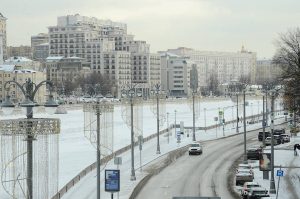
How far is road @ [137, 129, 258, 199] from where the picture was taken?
128ft

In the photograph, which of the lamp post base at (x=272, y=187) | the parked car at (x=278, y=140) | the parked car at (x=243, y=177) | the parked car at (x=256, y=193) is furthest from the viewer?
the parked car at (x=278, y=140)

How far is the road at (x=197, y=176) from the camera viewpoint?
39156 mm

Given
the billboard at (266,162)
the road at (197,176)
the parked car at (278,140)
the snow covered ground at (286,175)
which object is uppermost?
the billboard at (266,162)

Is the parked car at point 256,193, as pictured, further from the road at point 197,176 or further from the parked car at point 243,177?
the parked car at point 243,177

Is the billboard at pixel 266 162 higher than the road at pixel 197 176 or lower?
higher

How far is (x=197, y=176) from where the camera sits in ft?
153

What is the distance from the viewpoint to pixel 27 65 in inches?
7229

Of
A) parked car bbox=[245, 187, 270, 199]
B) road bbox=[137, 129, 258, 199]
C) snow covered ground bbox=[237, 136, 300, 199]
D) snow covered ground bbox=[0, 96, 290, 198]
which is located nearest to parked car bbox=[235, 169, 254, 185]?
snow covered ground bbox=[237, 136, 300, 199]

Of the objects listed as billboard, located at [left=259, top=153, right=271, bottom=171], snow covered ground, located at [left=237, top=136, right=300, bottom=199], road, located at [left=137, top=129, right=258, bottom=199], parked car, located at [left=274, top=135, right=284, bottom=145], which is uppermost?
billboard, located at [left=259, top=153, right=271, bottom=171]

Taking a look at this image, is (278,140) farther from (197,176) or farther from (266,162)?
(266,162)

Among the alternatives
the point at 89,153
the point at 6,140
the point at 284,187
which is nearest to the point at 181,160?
the point at 89,153

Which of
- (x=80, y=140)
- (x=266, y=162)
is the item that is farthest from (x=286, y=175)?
(x=80, y=140)

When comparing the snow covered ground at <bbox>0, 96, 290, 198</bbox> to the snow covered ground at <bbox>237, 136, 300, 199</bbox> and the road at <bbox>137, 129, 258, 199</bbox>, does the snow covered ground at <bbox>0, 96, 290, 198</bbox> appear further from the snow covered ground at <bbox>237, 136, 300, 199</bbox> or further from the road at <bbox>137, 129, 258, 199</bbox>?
the snow covered ground at <bbox>237, 136, 300, 199</bbox>

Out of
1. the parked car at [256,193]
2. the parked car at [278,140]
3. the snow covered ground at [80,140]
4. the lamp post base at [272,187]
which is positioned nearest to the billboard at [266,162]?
the lamp post base at [272,187]
